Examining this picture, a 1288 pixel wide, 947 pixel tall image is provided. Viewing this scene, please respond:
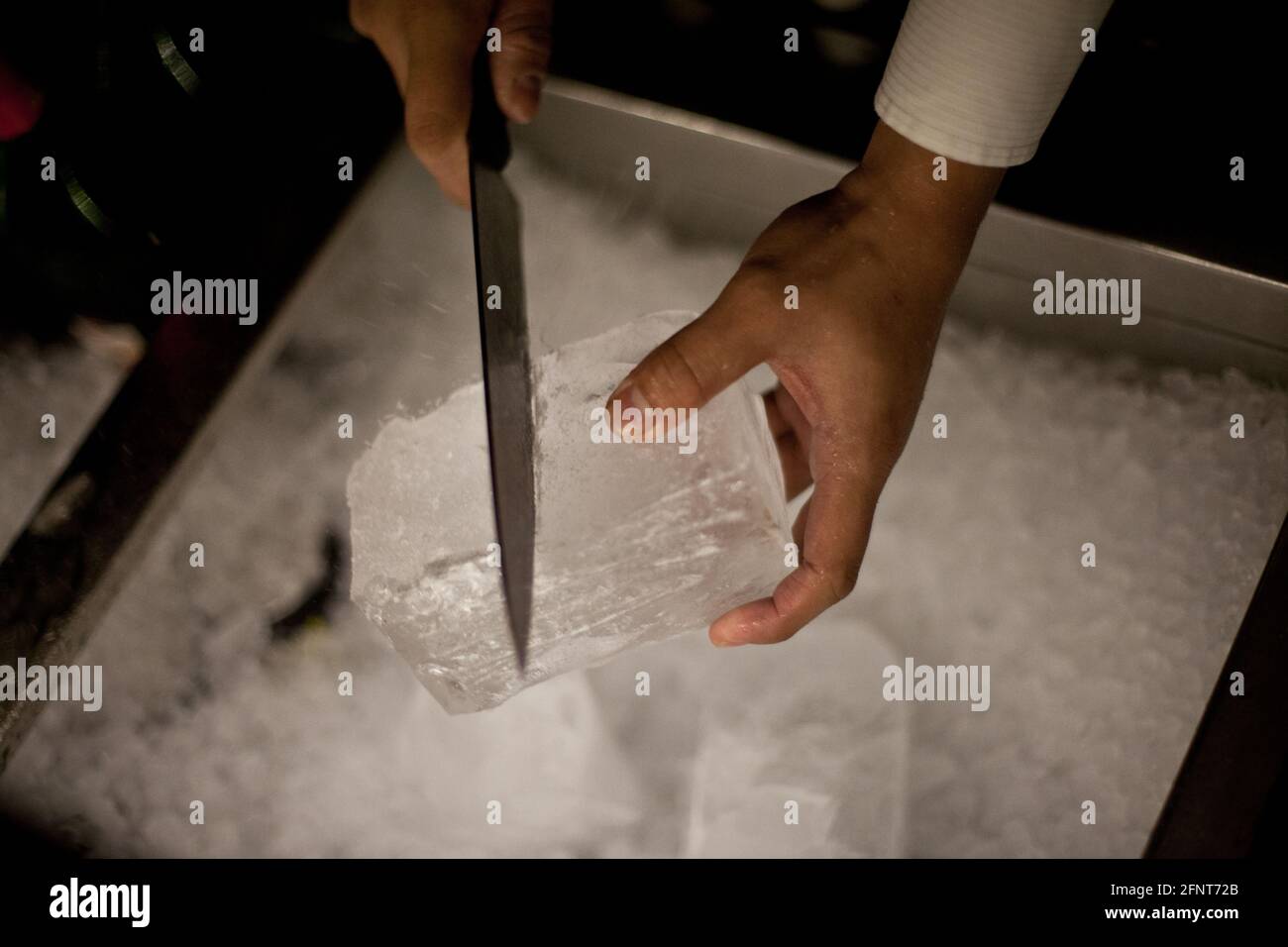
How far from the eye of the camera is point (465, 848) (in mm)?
948

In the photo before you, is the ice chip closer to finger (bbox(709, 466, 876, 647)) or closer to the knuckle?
finger (bbox(709, 466, 876, 647))

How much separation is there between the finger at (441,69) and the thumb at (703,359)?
335mm

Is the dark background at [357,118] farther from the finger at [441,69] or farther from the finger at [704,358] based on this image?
the finger at [704,358]

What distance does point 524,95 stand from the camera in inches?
37.4

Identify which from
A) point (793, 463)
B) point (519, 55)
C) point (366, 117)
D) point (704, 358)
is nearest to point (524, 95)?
point (519, 55)

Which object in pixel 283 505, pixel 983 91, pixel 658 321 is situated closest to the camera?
pixel 983 91

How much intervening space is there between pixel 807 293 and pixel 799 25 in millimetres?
511

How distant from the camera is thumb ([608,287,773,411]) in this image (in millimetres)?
768

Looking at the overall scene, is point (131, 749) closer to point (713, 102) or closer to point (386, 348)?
point (386, 348)

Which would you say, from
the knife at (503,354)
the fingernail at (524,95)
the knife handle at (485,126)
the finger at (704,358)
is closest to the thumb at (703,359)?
the finger at (704,358)

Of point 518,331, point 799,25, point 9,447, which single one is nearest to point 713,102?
point 799,25

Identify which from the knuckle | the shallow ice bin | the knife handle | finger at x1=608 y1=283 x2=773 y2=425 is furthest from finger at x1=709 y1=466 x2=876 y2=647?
the knuckle

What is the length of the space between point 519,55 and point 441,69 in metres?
0.09

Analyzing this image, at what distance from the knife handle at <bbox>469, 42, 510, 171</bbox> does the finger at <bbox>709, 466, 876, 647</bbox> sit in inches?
17.2
